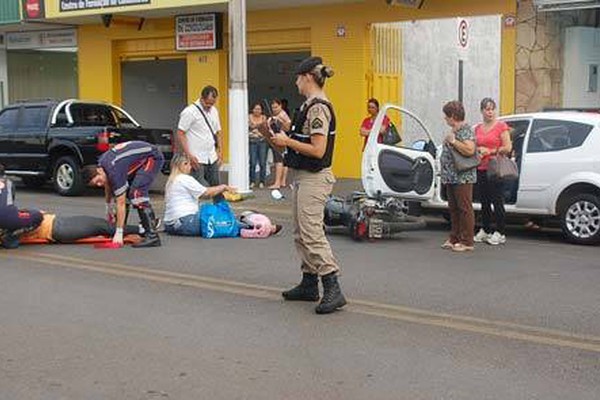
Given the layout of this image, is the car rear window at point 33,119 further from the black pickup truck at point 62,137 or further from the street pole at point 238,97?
the street pole at point 238,97

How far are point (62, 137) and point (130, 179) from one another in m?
6.43

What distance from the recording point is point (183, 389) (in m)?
4.95

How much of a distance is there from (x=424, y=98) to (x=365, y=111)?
2993 mm

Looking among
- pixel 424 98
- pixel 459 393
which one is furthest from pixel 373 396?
pixel 424 98

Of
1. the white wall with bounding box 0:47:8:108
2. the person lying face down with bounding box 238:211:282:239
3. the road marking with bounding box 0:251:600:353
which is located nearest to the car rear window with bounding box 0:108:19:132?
the person lying face down with bounding box 238:211:282:239

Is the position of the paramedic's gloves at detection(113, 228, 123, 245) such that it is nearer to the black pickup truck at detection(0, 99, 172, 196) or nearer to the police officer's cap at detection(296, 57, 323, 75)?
the police officer's cap at detection(296, 57, 323, 75)

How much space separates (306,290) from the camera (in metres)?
7.07

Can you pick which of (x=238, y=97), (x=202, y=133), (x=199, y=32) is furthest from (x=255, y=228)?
(x=199, y=32)

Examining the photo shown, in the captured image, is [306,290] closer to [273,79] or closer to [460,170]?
[460,170]

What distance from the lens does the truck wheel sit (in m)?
15.6

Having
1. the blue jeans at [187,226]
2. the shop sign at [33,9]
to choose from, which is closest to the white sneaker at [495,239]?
the blue jeans at [187,226]

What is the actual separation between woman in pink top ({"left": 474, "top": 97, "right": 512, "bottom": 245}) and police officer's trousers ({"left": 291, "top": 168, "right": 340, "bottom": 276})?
4035mm

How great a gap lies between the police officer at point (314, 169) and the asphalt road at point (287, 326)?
1.25 ft

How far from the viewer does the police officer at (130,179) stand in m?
9.58
